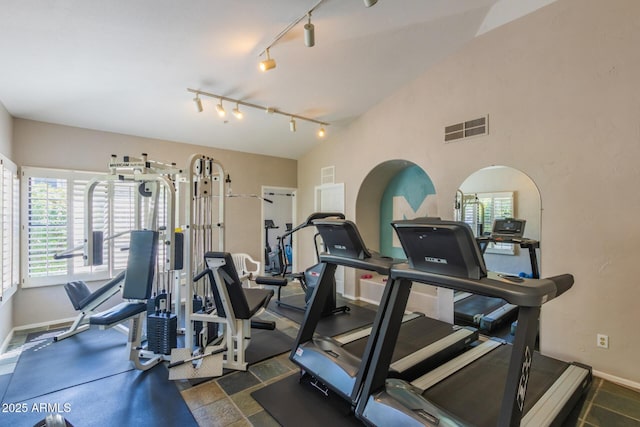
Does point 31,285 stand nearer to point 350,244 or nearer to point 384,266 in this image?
point 350,244

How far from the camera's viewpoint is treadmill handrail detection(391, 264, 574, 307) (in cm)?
156

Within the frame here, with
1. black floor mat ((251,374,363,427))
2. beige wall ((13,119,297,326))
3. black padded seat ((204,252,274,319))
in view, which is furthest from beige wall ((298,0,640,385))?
beige wall ((13,119,297,326))

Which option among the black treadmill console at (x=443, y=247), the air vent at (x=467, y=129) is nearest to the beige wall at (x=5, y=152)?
the black treadmill console at (x=443, y=247)

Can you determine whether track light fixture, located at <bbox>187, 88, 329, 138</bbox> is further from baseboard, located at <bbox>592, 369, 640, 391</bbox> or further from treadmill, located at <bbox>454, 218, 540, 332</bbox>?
baseboard, located at <bbox>592, 369, 640, 391</bbox>

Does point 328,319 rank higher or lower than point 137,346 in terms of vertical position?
lower

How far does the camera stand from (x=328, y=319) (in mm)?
4199

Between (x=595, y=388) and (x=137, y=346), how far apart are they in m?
4.09

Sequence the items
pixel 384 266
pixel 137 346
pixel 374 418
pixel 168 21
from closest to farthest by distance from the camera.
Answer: pixel 374 418, pixel 384 266, pixel 168 21, pixel 137 346

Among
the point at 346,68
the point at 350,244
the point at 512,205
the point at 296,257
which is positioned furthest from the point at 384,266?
the point at 296,257

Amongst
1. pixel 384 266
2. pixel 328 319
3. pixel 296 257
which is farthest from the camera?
pixel 296 257

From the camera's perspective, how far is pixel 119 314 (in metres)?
2.61

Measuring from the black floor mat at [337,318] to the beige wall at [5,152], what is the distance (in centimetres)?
305

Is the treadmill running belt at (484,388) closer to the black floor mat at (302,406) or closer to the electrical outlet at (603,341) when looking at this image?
the electrical outlet at (603,341)

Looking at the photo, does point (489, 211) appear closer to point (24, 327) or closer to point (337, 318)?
point (337, 318)
